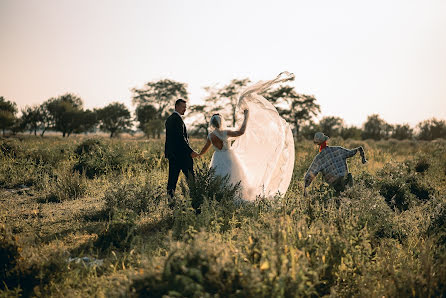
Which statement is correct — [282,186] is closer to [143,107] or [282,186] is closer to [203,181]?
[203,181]

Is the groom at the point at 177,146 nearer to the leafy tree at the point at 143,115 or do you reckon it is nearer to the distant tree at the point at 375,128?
the distant tree at the point at 375,128

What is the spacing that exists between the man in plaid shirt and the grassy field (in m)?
0.35

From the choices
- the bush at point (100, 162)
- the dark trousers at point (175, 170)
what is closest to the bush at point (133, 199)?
the dark trousers at point (175, 170)

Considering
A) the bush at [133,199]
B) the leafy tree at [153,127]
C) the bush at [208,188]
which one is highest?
the leafy tree at [153,127]

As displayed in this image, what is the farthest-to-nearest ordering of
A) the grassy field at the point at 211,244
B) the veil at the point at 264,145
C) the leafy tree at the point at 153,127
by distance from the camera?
the leafy tree at the point at 153,127, the veil at the point at 264,145, the grassy field at the point at 211,244

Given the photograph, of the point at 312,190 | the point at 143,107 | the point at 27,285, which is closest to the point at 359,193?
the point at 312,190

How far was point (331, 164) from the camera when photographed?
280 inches

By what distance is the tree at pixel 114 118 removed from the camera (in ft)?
208

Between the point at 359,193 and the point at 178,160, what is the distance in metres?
3.67

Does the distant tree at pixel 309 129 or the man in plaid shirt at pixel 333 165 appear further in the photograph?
the distant tree at pixel 309 129

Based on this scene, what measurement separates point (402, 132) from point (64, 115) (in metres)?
54.1

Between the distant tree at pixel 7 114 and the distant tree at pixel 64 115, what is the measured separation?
7136 mm

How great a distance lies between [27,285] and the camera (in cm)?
388

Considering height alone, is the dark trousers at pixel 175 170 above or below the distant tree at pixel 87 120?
below
